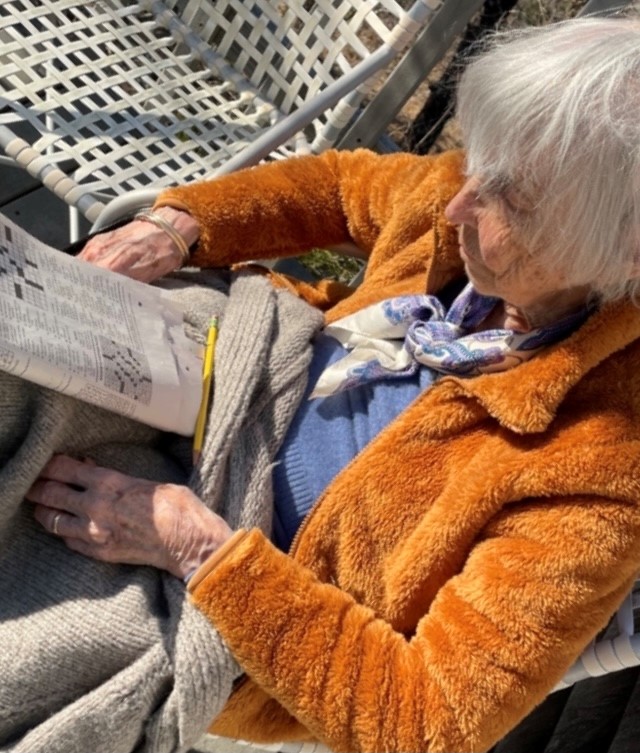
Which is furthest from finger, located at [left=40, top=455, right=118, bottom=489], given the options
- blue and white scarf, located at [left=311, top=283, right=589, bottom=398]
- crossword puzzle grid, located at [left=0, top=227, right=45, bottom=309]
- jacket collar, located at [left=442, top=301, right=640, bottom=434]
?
jacket collar, located at [left=442, top=301, right=640, bottom=434]

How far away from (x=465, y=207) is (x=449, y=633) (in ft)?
1.72

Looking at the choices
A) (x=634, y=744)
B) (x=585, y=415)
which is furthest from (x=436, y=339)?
(x=634, y=744)

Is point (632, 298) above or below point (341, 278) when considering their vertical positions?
above

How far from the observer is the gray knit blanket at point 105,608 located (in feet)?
3.66

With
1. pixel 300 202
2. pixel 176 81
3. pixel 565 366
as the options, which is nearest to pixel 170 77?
pixel 176 81

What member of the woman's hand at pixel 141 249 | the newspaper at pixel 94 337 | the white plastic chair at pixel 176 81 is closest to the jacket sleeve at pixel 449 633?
the newspaper at pixel 94 337

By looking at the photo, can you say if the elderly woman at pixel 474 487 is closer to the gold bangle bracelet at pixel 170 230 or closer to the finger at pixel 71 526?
the finger at pixel 71 526

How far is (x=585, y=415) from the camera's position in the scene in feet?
3.86

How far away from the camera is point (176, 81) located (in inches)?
78.2

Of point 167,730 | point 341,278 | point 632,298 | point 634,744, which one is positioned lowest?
point 634,744

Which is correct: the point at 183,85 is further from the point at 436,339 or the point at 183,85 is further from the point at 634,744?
the point at 634,744

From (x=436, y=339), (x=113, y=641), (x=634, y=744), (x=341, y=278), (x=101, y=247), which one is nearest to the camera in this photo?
(x=113, y=641)

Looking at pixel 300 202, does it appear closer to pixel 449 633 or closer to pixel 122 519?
pixel 122 519

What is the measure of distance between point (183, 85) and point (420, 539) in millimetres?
1199
